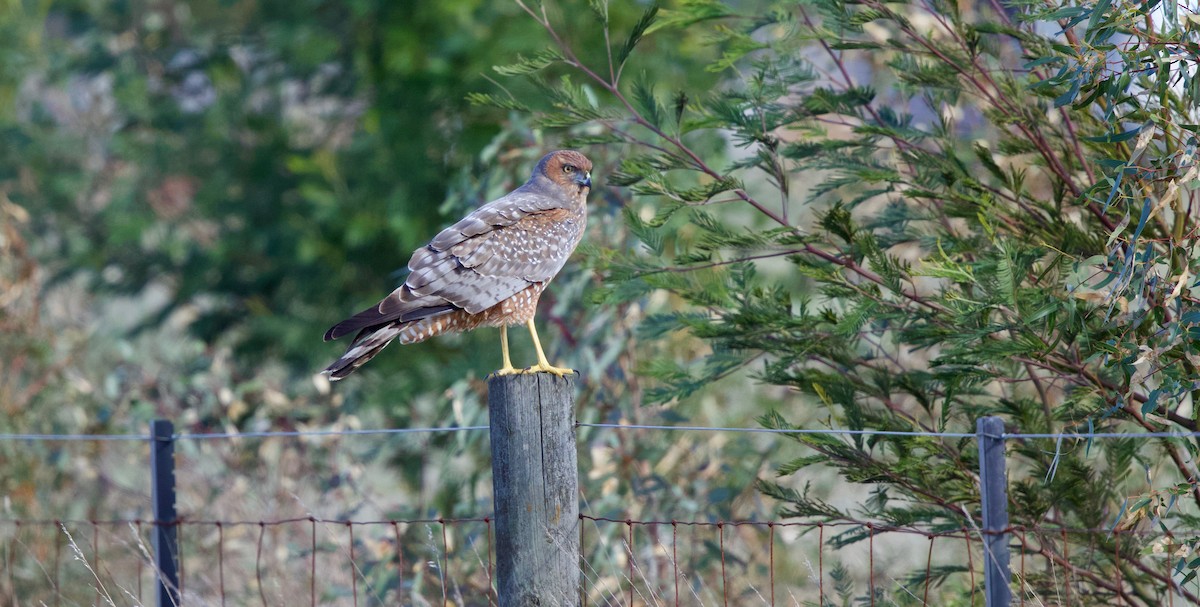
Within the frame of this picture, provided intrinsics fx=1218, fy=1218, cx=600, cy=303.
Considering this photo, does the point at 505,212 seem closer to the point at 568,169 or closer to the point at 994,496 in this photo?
the point at 568,169

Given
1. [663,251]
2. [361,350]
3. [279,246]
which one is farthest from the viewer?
[279,246]

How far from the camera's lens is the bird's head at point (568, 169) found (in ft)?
15.3

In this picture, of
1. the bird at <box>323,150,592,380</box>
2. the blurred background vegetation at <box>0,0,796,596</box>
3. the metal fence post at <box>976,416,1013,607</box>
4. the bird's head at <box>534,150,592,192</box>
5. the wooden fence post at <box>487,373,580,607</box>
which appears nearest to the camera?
the metal fence post at <box>976,416,1013,607</box>

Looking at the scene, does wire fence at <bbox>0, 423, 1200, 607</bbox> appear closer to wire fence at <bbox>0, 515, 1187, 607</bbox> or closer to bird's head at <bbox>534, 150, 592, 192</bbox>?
wire fence at <bbox>0, 515, 1187, 607</bbox>

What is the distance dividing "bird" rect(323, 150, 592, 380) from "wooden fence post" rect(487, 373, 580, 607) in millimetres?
352

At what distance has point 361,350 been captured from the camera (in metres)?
3.59

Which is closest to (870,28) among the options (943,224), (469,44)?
(469,44)

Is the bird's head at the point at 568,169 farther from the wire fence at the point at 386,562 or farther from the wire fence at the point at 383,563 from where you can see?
the wire fence at the point at 383,563

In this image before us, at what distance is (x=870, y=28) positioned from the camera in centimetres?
725

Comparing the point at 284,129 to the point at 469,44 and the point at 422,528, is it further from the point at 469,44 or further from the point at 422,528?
the point at 422,528

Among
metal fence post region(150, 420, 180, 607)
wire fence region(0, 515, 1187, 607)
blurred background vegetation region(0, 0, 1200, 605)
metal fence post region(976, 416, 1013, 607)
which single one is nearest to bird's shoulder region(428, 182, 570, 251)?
blurred background vegetation region(0, 0, 1200, 605)

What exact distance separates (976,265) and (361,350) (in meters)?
1.78

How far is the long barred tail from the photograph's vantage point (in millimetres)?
3531

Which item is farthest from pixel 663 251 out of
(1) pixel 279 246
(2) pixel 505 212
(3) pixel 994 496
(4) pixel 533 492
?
(1) pixel 279 246
